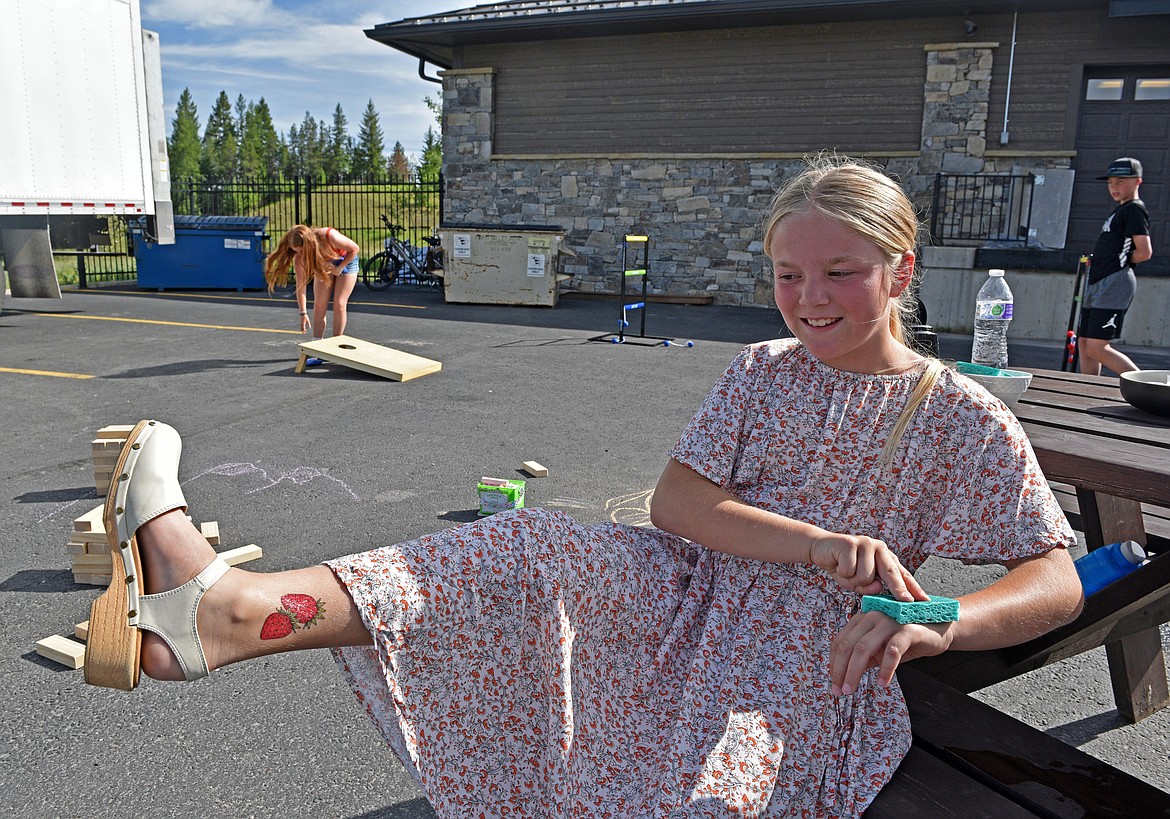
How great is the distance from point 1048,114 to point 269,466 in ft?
43.4

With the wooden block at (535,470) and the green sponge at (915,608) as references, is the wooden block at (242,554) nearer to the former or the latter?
the wooden block at (535,470)

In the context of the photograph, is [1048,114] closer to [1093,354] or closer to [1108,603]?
[1093,354]

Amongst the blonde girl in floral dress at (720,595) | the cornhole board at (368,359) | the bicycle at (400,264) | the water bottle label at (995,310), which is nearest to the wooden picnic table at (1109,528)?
the blonde girl in floral dress at (720,595)

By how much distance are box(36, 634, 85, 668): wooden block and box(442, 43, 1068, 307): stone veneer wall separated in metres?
12.6

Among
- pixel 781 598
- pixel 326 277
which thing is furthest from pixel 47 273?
pixel 781 598

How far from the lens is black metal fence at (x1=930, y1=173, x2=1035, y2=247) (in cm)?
1362

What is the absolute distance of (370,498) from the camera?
16.0ft

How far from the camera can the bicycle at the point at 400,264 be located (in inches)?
674

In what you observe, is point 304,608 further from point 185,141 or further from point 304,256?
point 185,141

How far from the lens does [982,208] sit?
45.1 ft

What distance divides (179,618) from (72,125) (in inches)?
462

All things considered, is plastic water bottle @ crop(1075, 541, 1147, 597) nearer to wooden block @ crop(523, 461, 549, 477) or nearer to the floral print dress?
the floral print dress

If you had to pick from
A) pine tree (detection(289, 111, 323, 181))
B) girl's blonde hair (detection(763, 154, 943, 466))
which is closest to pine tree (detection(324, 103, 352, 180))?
pine tree (detection(289, 111, 323, 181))

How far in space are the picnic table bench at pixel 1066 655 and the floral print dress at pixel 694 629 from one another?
0.11 metres
